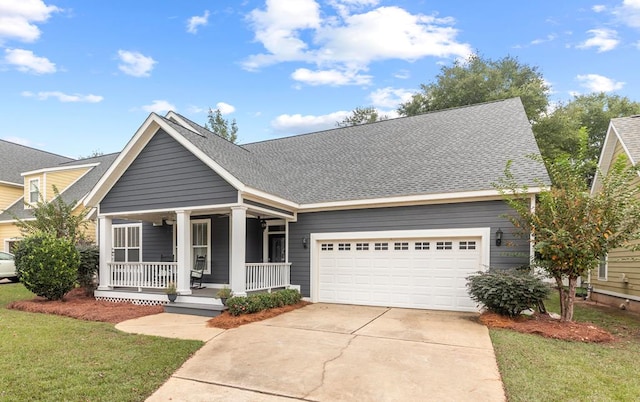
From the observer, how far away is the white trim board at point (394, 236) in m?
9.25

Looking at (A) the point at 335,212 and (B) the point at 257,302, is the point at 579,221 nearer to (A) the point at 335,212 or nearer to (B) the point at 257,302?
(A) the point at 335,212

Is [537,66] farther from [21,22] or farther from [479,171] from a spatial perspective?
[21,22]

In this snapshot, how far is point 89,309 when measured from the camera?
31.0ft

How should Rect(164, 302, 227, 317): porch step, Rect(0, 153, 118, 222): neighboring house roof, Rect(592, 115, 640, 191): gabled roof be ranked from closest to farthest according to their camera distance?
1. Rect(164, 302, 227, 317): porch step
2. Rect(592, 115, 640, 191): gabled roof
3. Rect(0, 153, 118, 222): neighboring house roof

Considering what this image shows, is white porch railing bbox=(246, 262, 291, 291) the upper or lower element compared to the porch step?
upper

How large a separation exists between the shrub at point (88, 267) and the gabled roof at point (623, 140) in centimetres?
1480

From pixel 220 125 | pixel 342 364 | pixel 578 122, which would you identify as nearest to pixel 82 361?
pixel 342 364

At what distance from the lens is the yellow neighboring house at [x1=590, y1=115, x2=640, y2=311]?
10195mm

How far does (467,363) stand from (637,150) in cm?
865

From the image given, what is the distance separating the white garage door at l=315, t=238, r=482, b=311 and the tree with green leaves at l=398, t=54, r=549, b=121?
18.1 m

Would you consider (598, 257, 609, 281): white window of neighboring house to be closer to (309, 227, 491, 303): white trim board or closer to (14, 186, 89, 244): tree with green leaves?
(309, 227, 491, 303): white trim board

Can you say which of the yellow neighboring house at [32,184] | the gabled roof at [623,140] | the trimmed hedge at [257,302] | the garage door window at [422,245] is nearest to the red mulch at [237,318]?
the trimmed hedge at [257,302]

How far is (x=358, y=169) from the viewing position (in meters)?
12.3

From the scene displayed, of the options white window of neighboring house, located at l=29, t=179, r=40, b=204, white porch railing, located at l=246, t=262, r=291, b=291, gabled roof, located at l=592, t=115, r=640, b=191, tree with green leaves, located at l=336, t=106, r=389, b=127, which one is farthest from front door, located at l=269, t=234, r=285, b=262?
tree with green leaves, located at l=336, t=106, r=389, b=127
